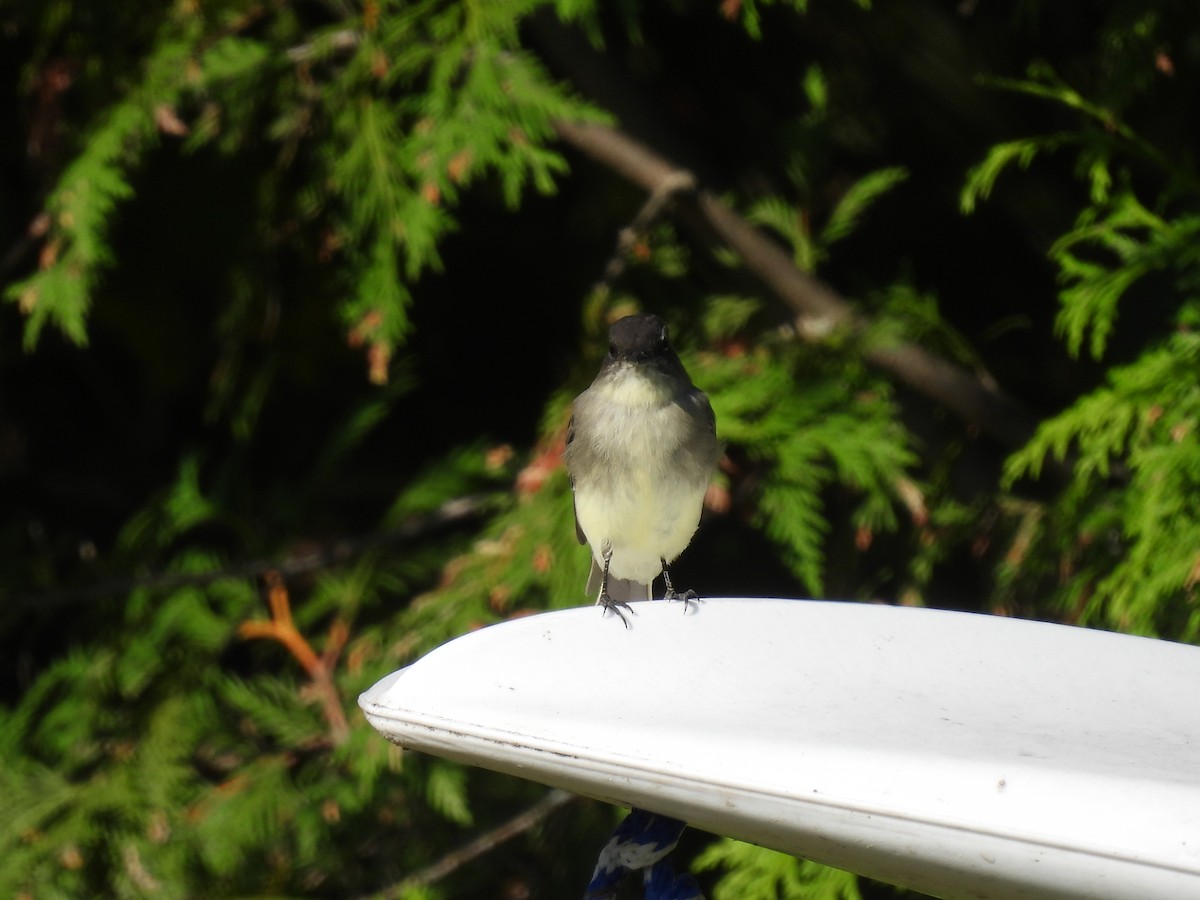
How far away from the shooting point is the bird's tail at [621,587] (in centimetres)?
322

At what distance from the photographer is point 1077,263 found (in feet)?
9.53

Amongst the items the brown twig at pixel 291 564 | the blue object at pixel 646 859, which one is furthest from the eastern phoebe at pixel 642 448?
the blue object at pixel 646 859

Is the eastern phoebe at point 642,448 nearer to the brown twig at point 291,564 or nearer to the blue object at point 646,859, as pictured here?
the brown twig at point 291,564

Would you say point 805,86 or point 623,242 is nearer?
point 623,242

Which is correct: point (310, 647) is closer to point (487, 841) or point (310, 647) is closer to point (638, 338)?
point (487, 841)

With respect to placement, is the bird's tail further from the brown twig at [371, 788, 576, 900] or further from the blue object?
the blue object

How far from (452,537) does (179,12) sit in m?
1.57

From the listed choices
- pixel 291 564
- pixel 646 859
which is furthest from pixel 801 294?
pixel 646 859

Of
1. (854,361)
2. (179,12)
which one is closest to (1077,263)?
(854,361)

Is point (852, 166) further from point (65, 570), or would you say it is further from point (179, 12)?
point (65, 570)

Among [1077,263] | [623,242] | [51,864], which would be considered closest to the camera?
[1077,263]

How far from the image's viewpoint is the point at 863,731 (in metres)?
1.24

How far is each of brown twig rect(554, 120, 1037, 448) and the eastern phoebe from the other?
62cm

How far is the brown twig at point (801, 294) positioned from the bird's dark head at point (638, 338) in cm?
72
